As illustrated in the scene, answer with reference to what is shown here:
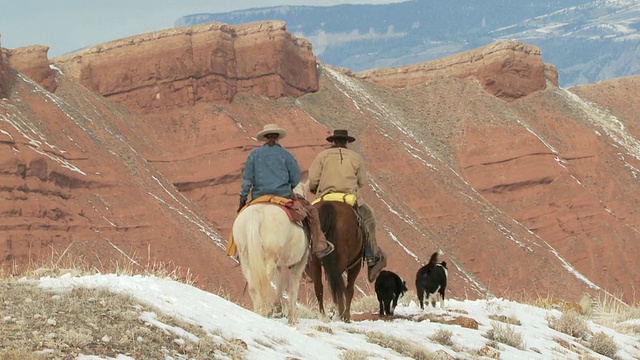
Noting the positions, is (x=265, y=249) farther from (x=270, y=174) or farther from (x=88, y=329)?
(x=88, y=329)

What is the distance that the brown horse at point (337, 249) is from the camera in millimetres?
16141

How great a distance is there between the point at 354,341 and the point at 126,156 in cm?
5702

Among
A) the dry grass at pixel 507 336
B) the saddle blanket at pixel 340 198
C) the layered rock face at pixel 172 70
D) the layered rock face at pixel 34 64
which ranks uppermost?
the layered rock face at pixel 172 70

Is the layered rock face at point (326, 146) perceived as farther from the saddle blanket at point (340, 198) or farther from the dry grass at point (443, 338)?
the dry grass at point (443, 338)

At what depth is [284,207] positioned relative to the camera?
1439 cm

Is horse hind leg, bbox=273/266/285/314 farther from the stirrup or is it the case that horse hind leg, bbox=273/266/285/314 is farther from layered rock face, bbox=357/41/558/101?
layered rock face, bbox=357/41/558/101

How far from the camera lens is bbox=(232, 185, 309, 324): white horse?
13906 mm

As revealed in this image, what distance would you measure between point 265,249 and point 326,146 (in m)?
62.0

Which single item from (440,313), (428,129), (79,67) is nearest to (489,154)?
(428,129)

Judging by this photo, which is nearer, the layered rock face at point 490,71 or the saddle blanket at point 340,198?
the saddle blanket at point 340,198

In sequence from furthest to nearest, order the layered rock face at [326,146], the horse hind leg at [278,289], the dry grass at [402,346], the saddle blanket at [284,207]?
the layered rock face at [326,146]
the saddle blanket at [284,207]
the horse hind leg at [278,289]
the dry grass at [402,346]

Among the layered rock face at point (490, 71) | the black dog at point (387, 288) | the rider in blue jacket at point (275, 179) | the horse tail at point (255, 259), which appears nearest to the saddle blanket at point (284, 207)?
the rider in blue jacket at point (275, 179)

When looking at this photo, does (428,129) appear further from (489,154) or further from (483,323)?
(483,323)

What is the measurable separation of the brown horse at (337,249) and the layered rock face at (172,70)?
62.5 metres
